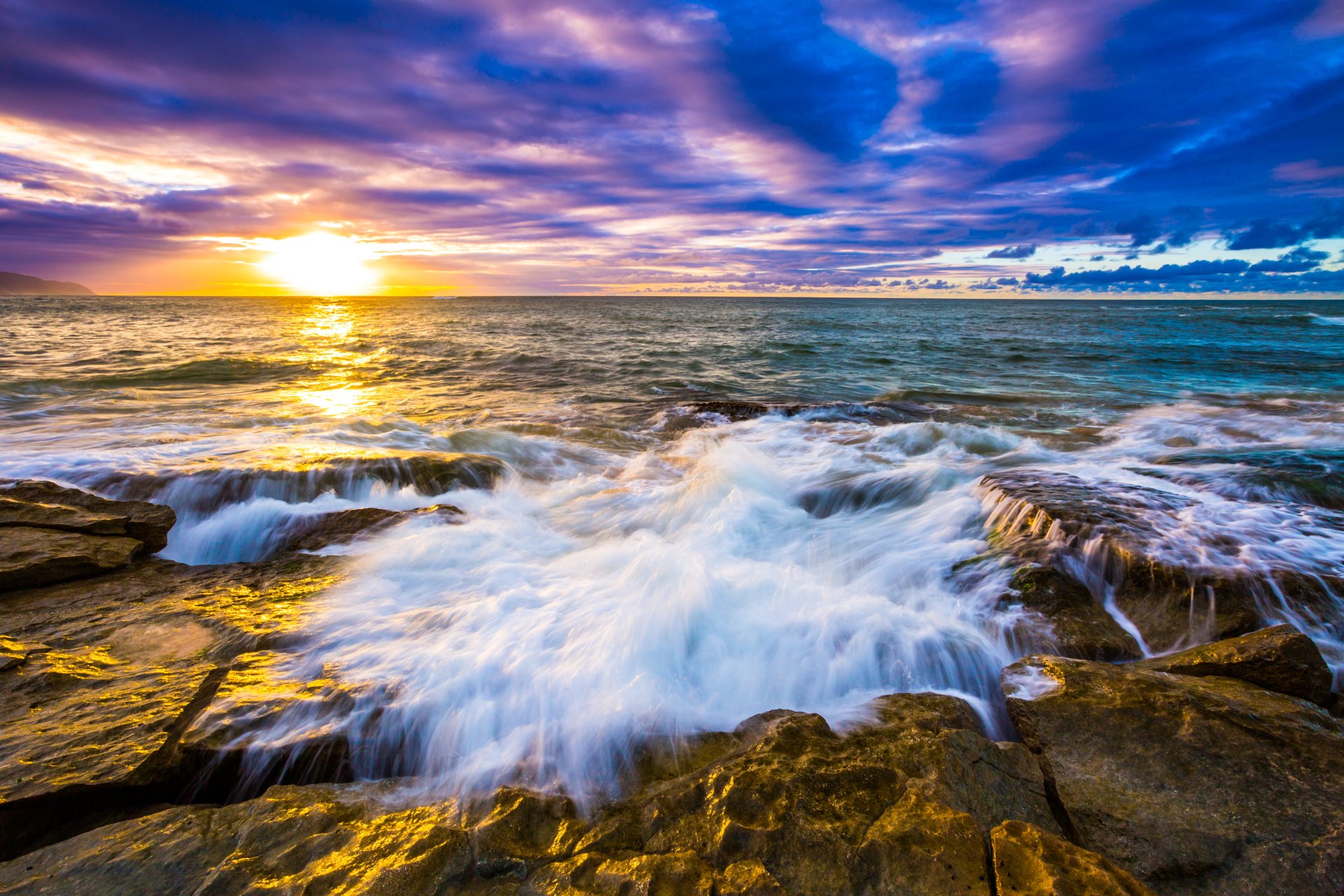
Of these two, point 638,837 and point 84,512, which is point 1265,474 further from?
point 84,512

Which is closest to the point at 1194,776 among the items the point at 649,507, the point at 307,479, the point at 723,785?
the point at 723,785

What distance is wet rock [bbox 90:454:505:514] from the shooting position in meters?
6.18

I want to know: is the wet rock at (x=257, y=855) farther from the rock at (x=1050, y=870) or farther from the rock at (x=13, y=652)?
the rock at (x=1050, y=870)

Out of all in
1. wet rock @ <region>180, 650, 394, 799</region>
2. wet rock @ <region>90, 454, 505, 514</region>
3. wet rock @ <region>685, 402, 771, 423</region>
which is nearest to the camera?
wet rock @ <region>180, 650, 394, 799</region>

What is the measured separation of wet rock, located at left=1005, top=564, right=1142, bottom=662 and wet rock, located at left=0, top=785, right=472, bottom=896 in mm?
3933

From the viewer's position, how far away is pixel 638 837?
2230 millimetres

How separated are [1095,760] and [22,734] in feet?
16.3

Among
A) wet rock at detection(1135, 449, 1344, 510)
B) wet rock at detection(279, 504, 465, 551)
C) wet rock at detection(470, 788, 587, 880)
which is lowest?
wet rock at detection(279, 504, 465, 551)

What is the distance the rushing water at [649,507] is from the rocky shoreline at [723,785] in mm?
382

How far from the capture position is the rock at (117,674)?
2.40 m

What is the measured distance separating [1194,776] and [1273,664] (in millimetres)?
1191

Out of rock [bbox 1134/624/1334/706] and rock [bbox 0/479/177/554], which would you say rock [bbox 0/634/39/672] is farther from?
rock [bbox 1134/624/1334/706]

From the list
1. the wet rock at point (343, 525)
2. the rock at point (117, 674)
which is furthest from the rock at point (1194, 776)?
the wet rock at point (343, 525)

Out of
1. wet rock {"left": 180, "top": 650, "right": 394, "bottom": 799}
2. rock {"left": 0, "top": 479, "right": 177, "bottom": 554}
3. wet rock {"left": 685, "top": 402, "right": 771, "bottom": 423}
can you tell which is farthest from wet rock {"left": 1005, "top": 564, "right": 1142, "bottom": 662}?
rock {"left": 0, "top": 479, "right": 177, "bottom": 554}
